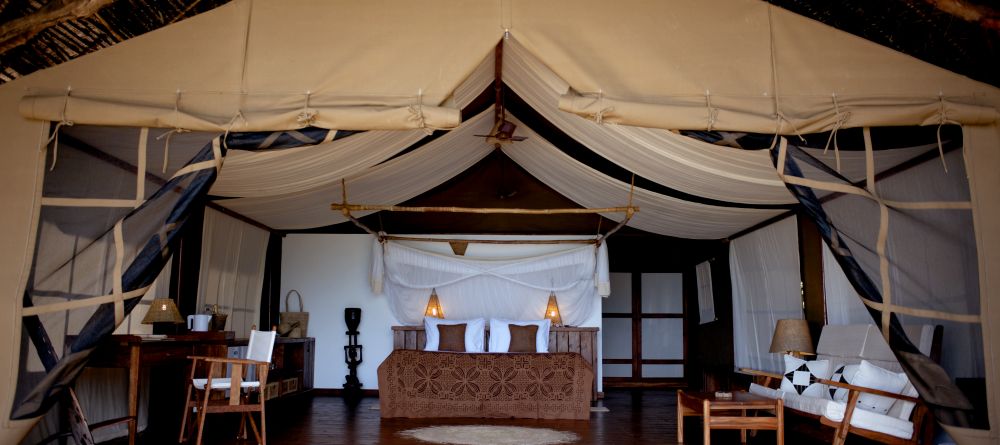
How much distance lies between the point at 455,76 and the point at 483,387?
3985mm

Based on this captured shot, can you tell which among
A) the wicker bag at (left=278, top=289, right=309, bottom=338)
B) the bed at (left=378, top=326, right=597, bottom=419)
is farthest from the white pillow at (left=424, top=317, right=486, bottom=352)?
the bed at (left=378, top=326, right=597, bottom=419)

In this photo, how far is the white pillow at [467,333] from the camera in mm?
9133

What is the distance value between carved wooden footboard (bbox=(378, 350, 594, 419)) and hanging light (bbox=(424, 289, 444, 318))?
235cm

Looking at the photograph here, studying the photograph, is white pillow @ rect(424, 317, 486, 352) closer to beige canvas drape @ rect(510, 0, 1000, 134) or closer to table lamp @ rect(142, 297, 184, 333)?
table lamp @ rect(142, 297, 184, 333)

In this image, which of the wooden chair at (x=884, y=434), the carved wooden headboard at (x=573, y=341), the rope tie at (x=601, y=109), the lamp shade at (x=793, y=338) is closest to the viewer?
the rope tie at (x=601, y=109)

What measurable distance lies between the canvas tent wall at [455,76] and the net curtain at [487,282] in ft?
18.1

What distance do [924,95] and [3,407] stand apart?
4.80 metres

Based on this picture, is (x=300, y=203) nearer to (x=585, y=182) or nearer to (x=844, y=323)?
(x=585, y=182)

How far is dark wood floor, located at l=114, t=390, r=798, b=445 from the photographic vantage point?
5945 mm

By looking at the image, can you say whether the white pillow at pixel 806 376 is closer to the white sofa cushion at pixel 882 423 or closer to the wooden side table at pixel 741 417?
the wooden side table at pixel 741 417

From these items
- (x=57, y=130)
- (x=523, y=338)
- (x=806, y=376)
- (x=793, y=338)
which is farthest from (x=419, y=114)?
(x=523, y=338)

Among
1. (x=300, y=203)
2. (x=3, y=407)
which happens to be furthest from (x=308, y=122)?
(x=300, y=203)

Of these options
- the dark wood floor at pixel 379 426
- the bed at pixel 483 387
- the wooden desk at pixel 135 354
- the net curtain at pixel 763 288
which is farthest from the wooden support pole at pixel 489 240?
the wooden desk at pixel 135 354

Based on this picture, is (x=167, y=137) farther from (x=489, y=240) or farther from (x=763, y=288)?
(x=763, y=288)
